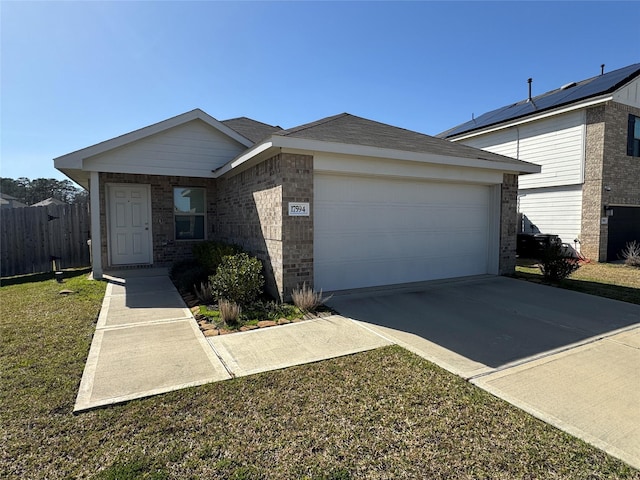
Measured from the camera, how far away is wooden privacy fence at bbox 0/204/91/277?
10430 millimetres

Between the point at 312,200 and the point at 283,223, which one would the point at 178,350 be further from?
the point at 312,200

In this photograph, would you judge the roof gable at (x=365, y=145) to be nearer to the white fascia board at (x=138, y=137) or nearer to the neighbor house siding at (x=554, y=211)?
the white fascia board at (x=138, y=137)

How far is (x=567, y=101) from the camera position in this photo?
13039mm

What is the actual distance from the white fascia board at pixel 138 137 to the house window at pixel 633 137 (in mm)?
13921

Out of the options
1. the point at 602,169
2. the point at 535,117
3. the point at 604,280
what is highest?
the point at 535,117

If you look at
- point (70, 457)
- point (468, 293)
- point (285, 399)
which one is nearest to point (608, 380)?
point (285, 399)

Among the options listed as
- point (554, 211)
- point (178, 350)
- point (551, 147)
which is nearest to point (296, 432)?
point (178, 350)

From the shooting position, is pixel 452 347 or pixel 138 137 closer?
pixel 452 347

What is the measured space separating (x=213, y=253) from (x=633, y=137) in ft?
51.6

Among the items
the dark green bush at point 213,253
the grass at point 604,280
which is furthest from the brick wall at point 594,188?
the dark green bush at point 213,253

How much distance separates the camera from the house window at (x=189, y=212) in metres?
10.3

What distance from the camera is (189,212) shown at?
1048 centimetres

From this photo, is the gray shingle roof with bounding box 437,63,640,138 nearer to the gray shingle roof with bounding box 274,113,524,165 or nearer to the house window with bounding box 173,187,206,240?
the gray shingle roof with bounding box 274,113,524,165

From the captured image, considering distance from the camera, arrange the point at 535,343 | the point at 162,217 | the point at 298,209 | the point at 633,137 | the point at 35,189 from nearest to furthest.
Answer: the point at 535,343, the point at 298,209, the point at 162,217, the point at 633,137, the point at 35,189
